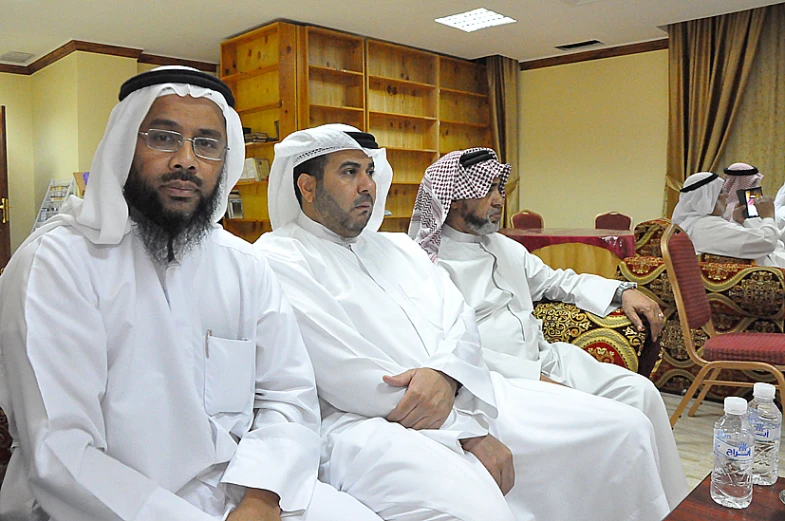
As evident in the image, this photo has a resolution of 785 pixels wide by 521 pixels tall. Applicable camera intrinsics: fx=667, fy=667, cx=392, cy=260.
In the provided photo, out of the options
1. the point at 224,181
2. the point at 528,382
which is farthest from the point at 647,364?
the point at 224,181

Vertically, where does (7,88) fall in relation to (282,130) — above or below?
above

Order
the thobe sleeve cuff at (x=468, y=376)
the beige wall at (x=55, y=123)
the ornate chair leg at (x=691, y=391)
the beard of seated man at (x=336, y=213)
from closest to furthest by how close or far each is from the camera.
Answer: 1. the thobe sleeve cuff at (x=468, y=376)
2. the beard of seated man at (x=336, y=213)
3. the ornate chair leg at (x=691, y=391)
4. the beige wall at (x=55, y=123)

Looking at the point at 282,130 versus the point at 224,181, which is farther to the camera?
the point at 282,130

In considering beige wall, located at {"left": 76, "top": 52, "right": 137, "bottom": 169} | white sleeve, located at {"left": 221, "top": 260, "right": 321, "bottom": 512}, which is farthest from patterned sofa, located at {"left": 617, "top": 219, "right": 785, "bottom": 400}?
beige wall, located at {"left": 76, "top": 52, "right": 137, "bottom": 169}

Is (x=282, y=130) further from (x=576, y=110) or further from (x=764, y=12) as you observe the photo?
(x=764, y=12)

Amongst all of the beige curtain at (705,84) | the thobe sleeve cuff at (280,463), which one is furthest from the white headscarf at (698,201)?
the thobe sleeve cuff at (280,463)

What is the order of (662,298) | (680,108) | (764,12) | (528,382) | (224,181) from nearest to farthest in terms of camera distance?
(224,181)
(528,382)
(662,298)
(764,12)
(680,108)

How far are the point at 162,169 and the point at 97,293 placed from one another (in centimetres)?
30

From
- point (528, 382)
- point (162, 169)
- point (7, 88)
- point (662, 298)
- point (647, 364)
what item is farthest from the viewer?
point (7, 88)

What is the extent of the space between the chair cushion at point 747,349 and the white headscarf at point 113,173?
8.39 feet

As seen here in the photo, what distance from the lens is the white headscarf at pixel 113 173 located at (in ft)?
4.15

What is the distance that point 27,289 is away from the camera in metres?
1.15

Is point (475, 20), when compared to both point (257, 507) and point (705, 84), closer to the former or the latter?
point (705, 84)

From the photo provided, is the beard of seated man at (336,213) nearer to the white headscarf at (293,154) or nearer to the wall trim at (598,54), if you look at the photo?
the white headscarf at (293,154)
